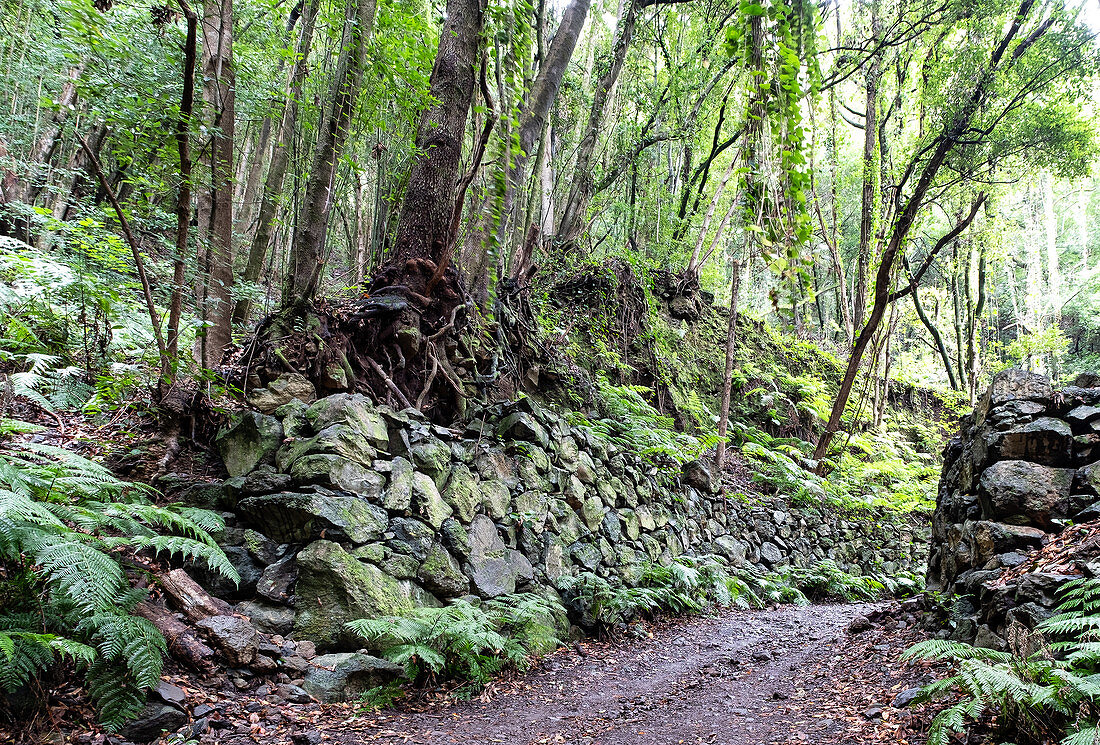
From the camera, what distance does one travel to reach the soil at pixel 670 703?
301 centimetres

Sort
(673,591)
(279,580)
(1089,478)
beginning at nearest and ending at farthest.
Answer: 1. (279,580)
2. (1089,478)
3. (673,591)

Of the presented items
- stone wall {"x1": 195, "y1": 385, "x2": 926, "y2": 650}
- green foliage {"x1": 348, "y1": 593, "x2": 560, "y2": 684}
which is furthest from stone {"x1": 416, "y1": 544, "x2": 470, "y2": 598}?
green foliage {"x1": 348, "y1": 593, "x2": 560, "y2": 684}

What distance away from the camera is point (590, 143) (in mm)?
10984

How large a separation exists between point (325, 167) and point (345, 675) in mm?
4801

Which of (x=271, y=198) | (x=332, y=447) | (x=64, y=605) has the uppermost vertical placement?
(x=271, y=198)

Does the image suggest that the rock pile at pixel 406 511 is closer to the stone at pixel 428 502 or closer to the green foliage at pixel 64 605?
the stone at pixel 428 502

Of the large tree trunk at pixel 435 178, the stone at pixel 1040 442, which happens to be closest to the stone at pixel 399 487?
the large tree trunk at pixel 435 178

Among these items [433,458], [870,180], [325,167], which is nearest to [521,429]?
[433,458]

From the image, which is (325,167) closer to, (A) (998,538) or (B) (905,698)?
(B) (905,698)

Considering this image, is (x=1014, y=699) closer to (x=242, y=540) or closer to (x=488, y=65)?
(x=242, y=540)

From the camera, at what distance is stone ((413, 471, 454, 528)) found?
457cm

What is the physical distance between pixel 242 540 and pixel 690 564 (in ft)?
18.7

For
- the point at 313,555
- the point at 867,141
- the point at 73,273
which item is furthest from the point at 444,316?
the point at 867,141

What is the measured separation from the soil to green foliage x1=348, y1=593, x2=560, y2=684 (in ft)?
0.56
